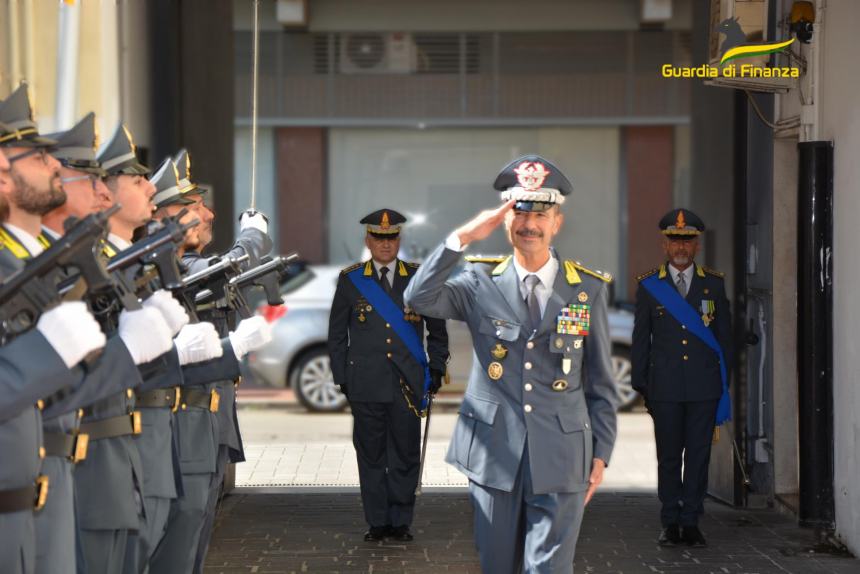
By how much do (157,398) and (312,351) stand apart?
9679 millimetres

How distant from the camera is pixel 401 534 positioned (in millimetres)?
7980

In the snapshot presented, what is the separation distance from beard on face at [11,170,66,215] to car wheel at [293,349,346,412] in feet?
35.6

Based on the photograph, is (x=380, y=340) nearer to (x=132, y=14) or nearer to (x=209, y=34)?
(x=132, y=14)

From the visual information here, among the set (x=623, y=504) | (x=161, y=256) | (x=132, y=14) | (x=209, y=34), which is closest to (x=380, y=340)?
(x=623, y=504)

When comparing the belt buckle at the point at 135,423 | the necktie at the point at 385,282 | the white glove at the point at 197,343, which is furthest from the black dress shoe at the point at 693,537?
the belt buckle at the point at 135,423

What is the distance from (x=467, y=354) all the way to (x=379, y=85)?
27.4 ft

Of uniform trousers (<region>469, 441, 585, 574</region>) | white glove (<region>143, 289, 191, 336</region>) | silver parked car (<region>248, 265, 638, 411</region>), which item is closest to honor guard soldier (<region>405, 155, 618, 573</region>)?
uniform trousers (<region>469, 441, 585, 574</region>)

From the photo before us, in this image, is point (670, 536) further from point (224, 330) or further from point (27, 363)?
point (27, 363)

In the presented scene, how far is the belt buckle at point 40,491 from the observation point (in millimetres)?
3719

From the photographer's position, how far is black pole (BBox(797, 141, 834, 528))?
24.8ft

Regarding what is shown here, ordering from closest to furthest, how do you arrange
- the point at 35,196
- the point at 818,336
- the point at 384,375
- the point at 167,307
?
1. the point at 35,196
2. the point at 167,307
3. the point at 818,336
4. the point at 384,375

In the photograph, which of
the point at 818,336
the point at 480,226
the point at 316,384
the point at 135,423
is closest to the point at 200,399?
the point at 135,423

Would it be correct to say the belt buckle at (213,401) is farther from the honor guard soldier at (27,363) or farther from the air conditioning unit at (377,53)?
the air conditioning unit at (377,53)

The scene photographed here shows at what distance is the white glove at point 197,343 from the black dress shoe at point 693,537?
12.2ft
